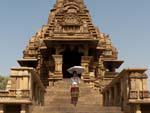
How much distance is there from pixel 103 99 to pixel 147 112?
8.57m

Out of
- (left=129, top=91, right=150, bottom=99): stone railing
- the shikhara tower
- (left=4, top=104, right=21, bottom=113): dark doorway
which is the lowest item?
(left=4, top=104, right=21, bottom=113): dark doorway

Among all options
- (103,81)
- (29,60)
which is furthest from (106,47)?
(29,60)

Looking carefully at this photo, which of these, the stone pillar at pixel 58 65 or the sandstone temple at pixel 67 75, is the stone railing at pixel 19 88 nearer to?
the sandstone temple at pixel 67 75

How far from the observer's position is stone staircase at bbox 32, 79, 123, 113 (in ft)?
38.1

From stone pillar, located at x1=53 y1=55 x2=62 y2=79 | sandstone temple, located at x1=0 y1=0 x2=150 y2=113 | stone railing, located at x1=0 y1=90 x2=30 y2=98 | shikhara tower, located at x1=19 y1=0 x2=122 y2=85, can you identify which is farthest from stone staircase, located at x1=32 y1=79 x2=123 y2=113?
shikhara tower, located at x1=19 y1=0 x2=122 y2=85

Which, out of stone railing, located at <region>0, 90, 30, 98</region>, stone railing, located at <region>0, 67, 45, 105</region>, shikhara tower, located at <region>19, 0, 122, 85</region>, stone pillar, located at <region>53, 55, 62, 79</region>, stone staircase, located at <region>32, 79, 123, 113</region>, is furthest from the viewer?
shikhara tower, located at <region>19, 0, 122, 85</region>

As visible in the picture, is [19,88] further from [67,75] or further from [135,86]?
[67,75]

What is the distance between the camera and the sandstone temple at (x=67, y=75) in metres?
11.0

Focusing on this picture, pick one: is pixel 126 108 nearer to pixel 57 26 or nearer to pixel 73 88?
pixel 73 88

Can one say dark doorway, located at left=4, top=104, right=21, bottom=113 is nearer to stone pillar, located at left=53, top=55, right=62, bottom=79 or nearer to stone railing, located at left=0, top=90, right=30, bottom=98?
stone railing, located at left=0, top=90, right=30, bottom=98

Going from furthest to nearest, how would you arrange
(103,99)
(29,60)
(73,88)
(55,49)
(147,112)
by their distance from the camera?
(29,60)
(55,49)
(103,99)
(73,88)
(147,112)

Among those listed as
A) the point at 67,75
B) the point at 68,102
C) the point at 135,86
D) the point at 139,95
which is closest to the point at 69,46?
the point at 67,75

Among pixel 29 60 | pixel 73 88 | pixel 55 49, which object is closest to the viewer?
pixel 73 88

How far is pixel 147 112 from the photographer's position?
10938mm
